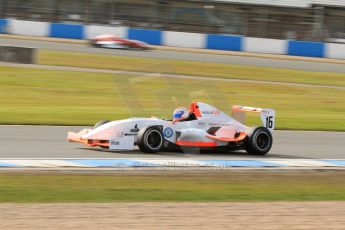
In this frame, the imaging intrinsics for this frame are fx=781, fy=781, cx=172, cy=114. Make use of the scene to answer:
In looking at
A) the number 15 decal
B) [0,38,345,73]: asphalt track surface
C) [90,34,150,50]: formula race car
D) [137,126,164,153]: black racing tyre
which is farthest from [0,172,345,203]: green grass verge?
[90,34,150,50]: formula race car

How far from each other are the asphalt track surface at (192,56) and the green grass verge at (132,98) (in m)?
7.22

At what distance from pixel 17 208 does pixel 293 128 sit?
9.43m

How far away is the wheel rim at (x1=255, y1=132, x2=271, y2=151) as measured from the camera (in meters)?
11.5

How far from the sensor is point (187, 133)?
11.0m

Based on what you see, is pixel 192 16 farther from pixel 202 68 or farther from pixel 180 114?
pixel 180 114

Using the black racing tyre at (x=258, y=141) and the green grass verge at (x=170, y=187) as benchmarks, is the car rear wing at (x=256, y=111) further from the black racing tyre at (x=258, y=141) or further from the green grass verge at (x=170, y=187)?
the green grass verge at (x=170, y=187)

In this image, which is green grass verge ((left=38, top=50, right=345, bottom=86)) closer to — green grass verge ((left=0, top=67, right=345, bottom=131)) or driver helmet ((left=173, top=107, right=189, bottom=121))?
green grass verge ((left=0, top=67, right=345, bottom=131))

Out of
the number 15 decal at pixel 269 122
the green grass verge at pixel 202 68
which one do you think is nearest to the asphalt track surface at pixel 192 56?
the green grass verge at pixel 202 68

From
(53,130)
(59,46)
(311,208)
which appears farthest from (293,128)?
(59,46)

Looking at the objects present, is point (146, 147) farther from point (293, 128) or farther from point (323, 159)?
point (293, 128)

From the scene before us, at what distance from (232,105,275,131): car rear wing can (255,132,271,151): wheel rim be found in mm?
300

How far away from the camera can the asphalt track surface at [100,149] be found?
10.8 meters

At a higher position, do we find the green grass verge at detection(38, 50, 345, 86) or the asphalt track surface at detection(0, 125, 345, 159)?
the green grass verge at detection(38, 50, 345, 86)

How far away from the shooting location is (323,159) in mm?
11789
